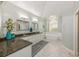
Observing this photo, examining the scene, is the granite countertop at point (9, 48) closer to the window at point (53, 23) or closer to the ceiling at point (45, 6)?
the ceiling at point (45, 6)

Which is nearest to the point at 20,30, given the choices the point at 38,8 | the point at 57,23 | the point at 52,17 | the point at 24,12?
the point at 24,12

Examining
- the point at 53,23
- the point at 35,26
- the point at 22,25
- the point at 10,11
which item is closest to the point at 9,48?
the point at 10,11

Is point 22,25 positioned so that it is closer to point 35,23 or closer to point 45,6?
point 35,23

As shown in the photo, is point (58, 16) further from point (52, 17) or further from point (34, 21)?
point (34, 21)

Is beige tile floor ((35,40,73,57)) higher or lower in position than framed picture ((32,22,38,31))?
lower

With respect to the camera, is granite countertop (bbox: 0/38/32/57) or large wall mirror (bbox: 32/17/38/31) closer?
granite countertop (bbox: 0/38/32/57)

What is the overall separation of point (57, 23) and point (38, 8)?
198 cm

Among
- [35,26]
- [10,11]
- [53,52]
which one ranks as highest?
[10,11]

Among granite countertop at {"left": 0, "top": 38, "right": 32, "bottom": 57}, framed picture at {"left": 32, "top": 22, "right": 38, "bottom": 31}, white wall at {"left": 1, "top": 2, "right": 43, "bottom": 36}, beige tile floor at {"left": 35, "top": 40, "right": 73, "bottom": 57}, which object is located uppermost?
white wall at {"left": 1, "top": 2, "right": 43, "bottom": 36}

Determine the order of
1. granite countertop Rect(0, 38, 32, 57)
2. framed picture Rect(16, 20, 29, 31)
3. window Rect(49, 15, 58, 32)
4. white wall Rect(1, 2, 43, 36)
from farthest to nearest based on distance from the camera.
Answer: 1. window Rect(49, 15, 58, 32)
2. framed picture Rect(16, 20, 29, 31)
3. white wall Rect(1, 2, 43, 36)
4. granite countertop Rect(0, 38, 32, 57)

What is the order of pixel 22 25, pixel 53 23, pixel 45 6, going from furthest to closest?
pixel 53 23 → pixel 45 6 → pixel 22 25

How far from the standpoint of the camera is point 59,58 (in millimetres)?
3385

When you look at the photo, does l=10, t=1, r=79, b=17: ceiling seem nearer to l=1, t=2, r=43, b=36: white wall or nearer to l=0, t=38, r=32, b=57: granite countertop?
l=1, t=2, r=43, b=36: white wall

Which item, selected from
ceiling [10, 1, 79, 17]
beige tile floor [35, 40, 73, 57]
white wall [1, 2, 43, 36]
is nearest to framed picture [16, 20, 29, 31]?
white wall [1, 2, 43, 36]
